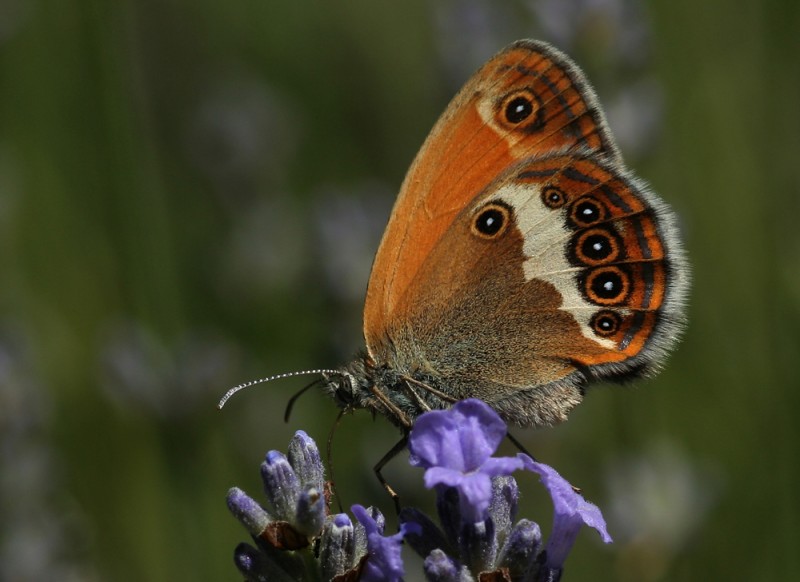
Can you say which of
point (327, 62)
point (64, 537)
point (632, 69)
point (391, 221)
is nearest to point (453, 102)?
point (391, 221)

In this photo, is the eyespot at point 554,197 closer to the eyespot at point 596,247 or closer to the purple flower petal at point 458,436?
the eyespot at point 596,247

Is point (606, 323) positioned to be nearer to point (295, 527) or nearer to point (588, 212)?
point (588, 212)

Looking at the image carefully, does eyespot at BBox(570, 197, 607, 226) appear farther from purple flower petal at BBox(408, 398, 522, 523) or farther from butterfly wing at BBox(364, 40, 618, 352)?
purple flower petal at BBox(408, 398, 522, 523)

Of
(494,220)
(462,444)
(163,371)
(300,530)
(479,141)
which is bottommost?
(163,371)

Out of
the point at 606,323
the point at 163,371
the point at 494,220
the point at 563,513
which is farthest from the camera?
the point at 163,371

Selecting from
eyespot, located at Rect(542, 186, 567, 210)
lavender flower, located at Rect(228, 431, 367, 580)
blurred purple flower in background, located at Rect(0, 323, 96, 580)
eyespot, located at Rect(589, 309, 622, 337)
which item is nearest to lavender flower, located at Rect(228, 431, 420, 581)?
lavender flower, located at Rect(228, 431, 367, 580)

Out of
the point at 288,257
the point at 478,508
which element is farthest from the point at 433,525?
the point at 288,257

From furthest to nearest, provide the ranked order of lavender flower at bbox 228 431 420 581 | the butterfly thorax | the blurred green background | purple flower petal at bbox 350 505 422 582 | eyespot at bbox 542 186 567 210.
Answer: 1. the blurred green background
2. eyespot at bbox 542 186 567 210
3. the butterfly thorax
4. lavender flower at bbox 228 431 420 581
5. purple flower petal at bbox 350 505 422 582
